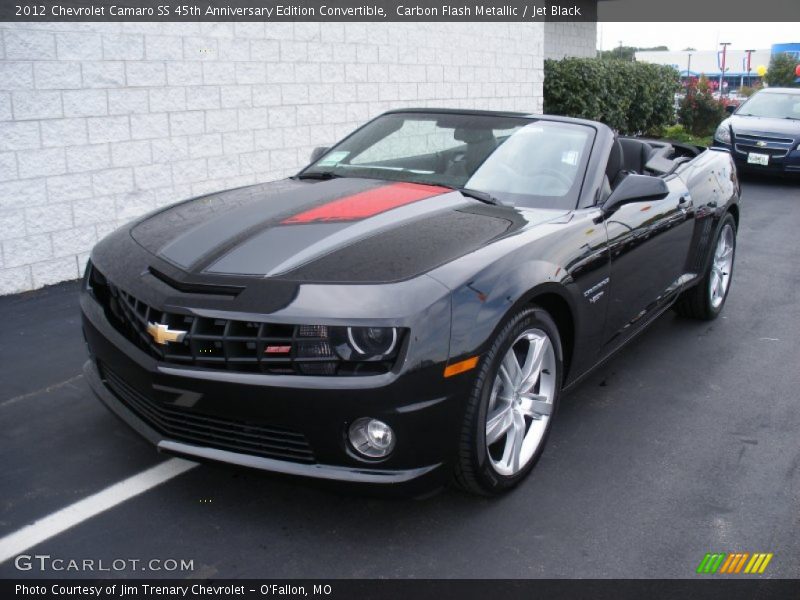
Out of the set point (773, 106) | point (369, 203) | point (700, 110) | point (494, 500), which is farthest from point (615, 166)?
point (700, 110)

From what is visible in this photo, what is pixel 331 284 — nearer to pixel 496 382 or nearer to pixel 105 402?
pixel 496 382

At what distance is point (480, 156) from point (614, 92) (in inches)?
490

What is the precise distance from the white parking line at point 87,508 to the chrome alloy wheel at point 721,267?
3728 millimetres

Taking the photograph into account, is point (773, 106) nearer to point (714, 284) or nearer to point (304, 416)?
point (714, 284)

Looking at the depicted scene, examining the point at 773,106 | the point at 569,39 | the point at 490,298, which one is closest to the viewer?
the point at 490,298

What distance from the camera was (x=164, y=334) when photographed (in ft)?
8.96

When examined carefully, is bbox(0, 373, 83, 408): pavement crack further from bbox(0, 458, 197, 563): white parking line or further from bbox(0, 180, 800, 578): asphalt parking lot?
bbox(0, 458, 197, 563): white parking line

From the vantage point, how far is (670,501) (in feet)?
10.4

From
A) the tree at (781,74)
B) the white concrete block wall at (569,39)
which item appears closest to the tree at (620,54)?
the white concrete block wall at (569,39)

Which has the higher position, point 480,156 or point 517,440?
point 480,156

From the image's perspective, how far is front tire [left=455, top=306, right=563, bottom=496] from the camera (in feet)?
9.26

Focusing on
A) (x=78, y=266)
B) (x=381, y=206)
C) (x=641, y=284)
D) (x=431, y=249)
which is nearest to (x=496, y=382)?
(x=431, y=249)

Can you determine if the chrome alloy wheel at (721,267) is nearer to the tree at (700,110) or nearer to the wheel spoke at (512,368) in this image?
the wheel spoke at (512,368)

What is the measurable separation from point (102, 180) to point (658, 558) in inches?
200
